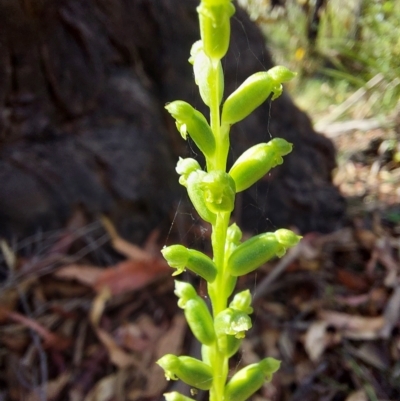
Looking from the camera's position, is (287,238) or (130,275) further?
(130,275)

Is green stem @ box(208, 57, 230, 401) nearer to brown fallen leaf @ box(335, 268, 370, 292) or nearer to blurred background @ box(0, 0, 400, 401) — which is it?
blurred background @ box(0, 0, 400, 401)

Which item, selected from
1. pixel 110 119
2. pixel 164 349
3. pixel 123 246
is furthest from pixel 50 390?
pixel 110 119

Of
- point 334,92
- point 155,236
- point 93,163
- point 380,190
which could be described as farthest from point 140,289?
point 334,92

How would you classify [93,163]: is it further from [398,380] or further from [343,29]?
[398,380]

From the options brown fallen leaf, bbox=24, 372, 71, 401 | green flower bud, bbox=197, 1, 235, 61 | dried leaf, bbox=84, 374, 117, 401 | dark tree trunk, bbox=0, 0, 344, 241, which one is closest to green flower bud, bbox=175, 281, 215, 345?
green flower bud, bbox=197, 1, 235, 61

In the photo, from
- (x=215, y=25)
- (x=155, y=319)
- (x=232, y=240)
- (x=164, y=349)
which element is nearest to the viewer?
(x=215, y=25)

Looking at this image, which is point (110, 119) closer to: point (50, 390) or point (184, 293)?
point (50, 390)
